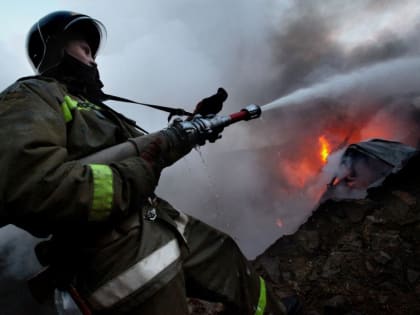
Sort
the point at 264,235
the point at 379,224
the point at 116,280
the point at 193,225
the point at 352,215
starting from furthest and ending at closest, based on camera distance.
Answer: the point at 264,235 < the point at 352,215 < the point at 379,224 < the point at 193,225 < the point at 116,280

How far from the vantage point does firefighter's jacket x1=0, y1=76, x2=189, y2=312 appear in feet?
3.89

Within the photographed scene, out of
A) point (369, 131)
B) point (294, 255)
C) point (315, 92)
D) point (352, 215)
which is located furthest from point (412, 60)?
point (294, 255)

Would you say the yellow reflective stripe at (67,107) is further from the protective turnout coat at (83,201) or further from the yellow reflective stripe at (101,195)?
the yellow reflective stripe at (101,195)

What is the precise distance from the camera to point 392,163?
4.69 meters

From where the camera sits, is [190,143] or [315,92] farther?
[315,92]

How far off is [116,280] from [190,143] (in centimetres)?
96

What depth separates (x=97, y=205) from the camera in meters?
1.29

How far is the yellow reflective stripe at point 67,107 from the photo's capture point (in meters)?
1.64

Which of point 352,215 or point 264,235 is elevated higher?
point 352,215

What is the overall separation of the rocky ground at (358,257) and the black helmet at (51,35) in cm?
328

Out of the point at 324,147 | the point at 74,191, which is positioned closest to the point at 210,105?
the point at 74,191

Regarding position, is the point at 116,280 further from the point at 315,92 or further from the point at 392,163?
the point at 315,92

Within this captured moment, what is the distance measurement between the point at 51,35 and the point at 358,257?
12.8 feet

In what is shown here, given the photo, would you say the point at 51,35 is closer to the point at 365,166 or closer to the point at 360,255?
the point at 360,255
